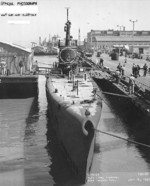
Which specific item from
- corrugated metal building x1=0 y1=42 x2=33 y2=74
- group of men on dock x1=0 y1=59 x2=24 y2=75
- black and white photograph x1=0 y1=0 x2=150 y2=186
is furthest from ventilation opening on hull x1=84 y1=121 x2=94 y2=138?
corrugated metal building x1=0 y1=42 x2=33 y2=74

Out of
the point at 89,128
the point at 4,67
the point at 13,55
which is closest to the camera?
the point at 89,128

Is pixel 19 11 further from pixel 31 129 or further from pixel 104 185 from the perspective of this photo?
pixel 104 185

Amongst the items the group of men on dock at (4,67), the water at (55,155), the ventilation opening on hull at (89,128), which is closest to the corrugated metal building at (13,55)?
the group of men on dock at (4,67)

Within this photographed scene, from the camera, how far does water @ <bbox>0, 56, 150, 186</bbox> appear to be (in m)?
16.8

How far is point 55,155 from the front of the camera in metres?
20.1

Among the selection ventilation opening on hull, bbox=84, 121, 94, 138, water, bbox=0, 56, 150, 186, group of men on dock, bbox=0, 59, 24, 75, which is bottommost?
water, bbox=0, 56, 150, 186

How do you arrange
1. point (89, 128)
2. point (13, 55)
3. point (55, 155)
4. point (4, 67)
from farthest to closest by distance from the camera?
1. point (13, 55)
2. point (4, 67)
3. point (55, 155)
4. point (89, 128)

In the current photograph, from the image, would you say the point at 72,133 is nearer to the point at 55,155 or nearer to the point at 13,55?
the point at 55,155

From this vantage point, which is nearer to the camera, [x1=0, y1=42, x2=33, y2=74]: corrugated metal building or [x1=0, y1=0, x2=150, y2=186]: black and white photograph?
[x1=0, y1=0, x2=150, y2=186]: black and white photograph

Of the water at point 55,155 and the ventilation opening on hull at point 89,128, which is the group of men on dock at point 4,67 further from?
the ventilation opening on hull at point 89,128

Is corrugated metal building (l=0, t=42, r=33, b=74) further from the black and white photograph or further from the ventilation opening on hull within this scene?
the ventilation opening on hull

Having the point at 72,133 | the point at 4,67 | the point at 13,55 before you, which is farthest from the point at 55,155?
the point at 13,55

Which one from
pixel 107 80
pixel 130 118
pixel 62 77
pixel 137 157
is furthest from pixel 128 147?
pixel 107 80

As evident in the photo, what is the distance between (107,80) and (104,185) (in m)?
24.7
